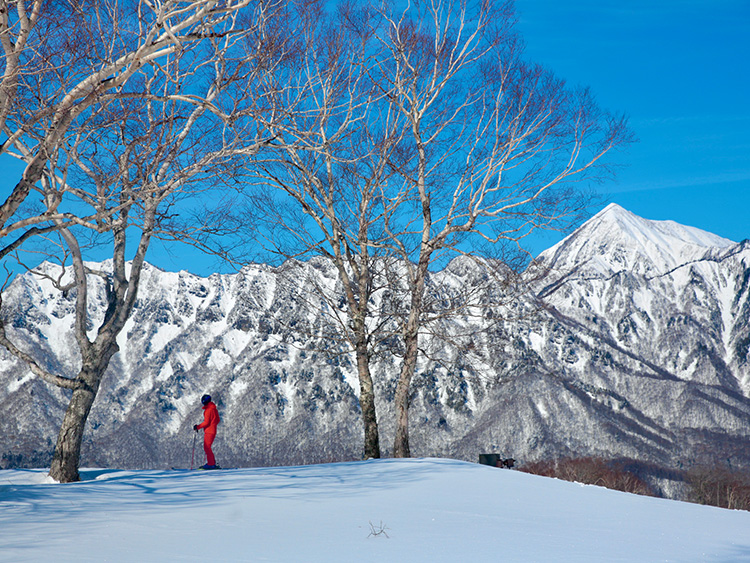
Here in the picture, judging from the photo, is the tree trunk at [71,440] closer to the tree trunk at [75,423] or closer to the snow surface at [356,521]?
the tree trunk at [75,423]

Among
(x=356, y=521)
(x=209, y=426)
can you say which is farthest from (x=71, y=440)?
(x=356, y=521)

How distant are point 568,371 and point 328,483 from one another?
195 metres

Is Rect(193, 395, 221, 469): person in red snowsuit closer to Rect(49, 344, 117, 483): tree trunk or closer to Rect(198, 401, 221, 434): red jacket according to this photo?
Rect(198, 401, 221, 434): red jacket

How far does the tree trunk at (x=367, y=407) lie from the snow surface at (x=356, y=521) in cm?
463

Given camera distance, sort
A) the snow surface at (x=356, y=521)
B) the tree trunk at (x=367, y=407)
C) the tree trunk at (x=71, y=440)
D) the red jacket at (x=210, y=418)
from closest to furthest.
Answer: the snow surface at (x=356, y=521) → the tree trunk at (x=71, y=440) → the red jacket at (x=210, y=418) → the tree trunk at (x=367, y=407)

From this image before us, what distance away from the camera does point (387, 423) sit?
14562cm

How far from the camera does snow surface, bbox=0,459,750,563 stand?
162 inches

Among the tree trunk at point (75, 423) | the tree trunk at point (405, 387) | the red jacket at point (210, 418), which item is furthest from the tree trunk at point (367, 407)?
the tree trunk at point (75, 423)

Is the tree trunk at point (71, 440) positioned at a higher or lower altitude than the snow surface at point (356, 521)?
higher

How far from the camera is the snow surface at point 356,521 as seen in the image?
4.12m

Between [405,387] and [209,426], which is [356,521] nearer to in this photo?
[209,426]

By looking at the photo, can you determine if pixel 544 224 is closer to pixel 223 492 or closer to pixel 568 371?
pixel 223 492

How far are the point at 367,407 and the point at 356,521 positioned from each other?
7732mm

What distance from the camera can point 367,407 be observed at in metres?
12.8
